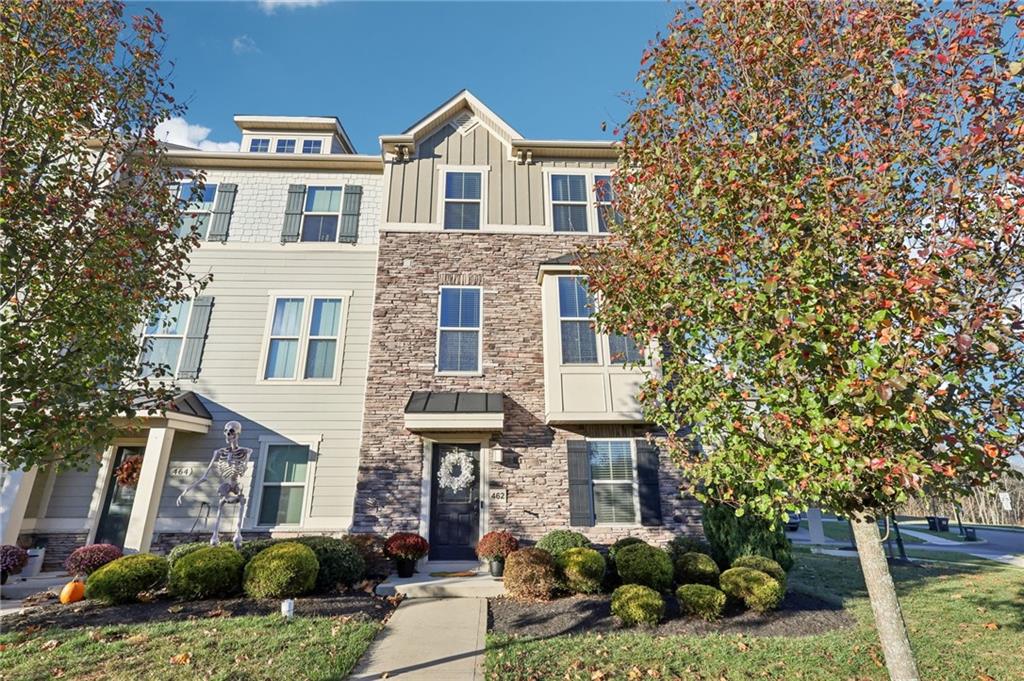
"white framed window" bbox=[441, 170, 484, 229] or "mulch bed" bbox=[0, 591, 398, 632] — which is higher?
"white framed window" bbox=[441, 170, 484, 229]

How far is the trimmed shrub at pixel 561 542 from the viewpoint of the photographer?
8.72 meters

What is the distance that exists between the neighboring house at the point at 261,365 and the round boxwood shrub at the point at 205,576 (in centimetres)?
255

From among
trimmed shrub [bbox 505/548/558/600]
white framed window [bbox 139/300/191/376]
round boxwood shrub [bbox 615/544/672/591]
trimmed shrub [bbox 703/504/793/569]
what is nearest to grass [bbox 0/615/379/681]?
trimmed shrub [bbox 505/548/558/600]

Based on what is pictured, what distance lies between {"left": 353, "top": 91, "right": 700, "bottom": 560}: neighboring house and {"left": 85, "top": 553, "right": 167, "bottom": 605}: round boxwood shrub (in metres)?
3.37

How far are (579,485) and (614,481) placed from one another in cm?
75

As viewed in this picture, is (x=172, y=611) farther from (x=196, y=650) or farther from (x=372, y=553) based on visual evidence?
(x=372, y=553)

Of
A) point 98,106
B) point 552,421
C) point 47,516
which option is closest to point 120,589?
point 47,516

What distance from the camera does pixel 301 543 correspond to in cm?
778

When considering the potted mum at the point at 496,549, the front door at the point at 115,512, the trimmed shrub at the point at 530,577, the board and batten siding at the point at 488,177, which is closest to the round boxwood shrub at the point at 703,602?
the trimmed shrub at the point at 530,577

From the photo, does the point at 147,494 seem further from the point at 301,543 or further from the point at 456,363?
the point at 456,363

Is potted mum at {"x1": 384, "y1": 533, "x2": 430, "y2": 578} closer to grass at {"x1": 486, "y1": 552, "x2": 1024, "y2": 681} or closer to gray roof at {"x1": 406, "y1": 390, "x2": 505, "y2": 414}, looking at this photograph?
gray roof at {"x1": 406, "y1": 390, "x2": 505, "y2": 414}

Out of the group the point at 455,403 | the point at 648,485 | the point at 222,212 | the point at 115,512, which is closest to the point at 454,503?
the point at 455,403

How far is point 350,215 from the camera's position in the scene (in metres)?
12.1

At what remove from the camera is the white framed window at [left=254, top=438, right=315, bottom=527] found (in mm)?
9859
